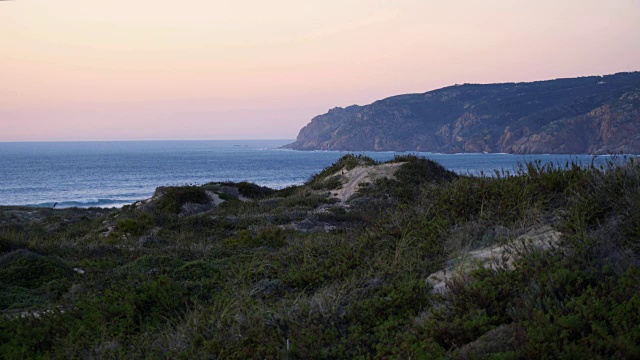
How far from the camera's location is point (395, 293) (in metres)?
6.02

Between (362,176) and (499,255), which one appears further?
(362,176)

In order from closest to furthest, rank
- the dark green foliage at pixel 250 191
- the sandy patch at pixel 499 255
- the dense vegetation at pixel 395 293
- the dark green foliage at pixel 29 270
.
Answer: the dense vegetation at pixel 395 293 < the sandy patch at pixel 499 255 < the dark green foliage at pixel 29 270 < the dark green foliage at pixel 250 191

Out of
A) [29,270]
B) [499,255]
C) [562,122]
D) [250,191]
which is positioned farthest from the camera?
[562,122]

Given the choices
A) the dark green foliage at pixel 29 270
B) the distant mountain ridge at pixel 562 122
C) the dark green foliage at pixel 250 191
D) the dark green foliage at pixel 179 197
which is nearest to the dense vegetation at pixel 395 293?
the dark green foliage at pixel 29 270

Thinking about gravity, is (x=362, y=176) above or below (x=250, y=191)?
above

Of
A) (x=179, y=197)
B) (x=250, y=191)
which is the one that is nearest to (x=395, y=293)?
(x=179, y=197)

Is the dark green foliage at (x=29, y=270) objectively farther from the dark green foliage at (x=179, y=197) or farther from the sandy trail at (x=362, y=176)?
the sandy trail at (x=362, y=176)

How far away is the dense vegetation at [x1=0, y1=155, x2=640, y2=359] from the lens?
454 centimetres

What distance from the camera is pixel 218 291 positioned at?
313 inches

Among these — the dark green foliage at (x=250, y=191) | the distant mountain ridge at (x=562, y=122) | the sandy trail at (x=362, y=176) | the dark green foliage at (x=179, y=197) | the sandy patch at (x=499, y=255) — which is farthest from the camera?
the distant mountain ridge at (x=562, y=122)

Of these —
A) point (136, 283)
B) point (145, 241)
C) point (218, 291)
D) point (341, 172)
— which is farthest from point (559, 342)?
point (341, 172)

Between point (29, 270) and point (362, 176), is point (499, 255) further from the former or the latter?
point (362, 176)

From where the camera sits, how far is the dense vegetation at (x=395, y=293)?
4.54 metres

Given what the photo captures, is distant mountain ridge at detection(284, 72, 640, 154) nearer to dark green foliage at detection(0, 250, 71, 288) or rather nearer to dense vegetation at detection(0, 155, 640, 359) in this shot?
dense vegetation at detection(0, 155, 640, 359)
